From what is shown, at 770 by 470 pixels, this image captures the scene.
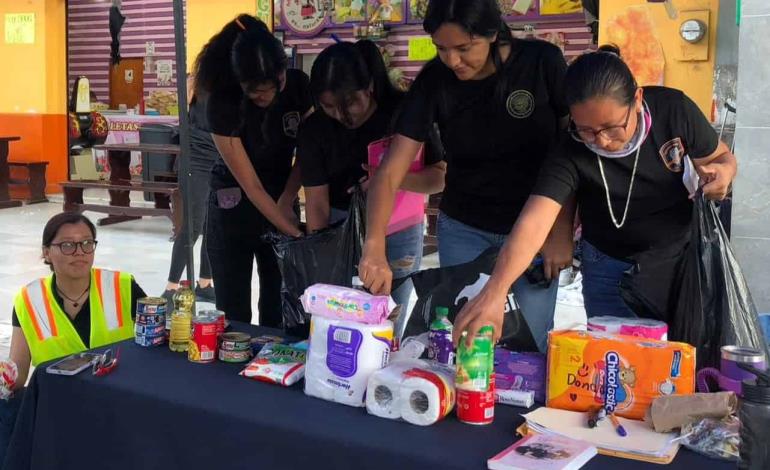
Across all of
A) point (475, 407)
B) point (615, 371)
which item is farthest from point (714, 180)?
point (475, 407)

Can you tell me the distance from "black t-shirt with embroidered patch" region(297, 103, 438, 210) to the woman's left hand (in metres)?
0.95

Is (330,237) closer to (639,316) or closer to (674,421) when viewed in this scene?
(639,316)

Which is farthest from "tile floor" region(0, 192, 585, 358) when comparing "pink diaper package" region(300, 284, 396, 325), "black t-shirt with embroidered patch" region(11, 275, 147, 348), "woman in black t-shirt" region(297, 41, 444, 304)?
"pink diaper package" region(300, 284, 396, 325)

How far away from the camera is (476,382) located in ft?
5.39

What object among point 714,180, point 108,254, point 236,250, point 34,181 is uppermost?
point 714,180

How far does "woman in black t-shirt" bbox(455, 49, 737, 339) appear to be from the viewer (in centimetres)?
175

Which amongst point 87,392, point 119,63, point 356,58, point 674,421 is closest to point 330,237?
point 356,58

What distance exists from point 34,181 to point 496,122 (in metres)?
9.38

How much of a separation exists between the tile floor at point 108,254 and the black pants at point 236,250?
75.1 inches

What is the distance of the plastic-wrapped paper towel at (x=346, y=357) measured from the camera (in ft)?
5.73

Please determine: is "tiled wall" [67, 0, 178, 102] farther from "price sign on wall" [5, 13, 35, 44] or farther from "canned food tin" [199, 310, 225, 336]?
"canned food tin" [199, 310, 225, 336]

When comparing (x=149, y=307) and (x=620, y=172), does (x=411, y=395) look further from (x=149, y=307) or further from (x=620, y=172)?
(x=149, y=307)

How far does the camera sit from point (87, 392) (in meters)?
1.92

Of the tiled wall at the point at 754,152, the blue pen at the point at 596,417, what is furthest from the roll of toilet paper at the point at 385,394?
the tiled wall at the point at 754,152
